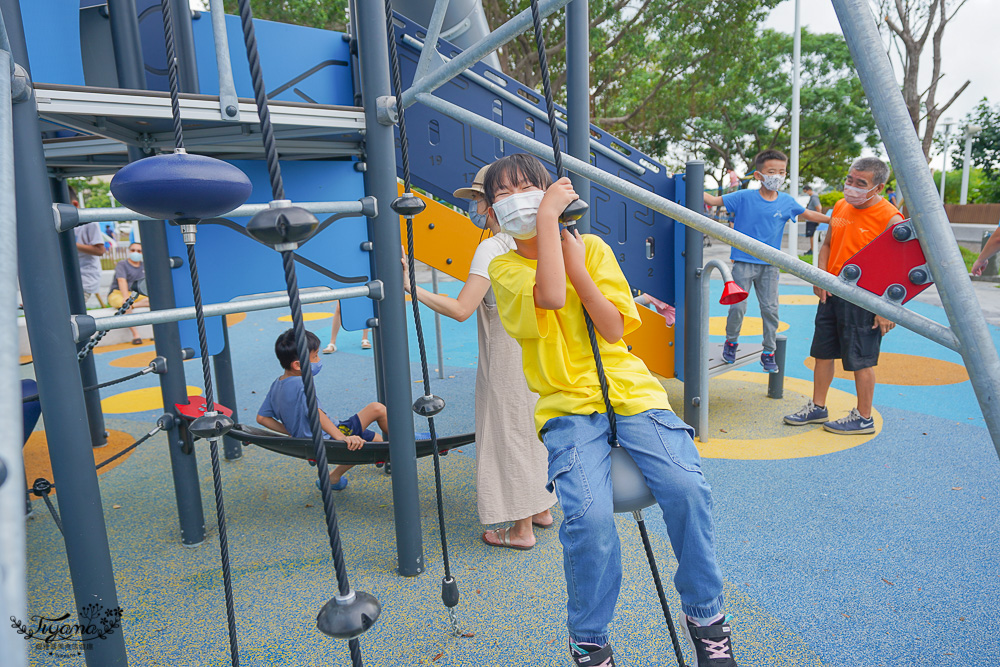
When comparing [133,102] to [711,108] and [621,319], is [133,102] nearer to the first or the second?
[621,319]

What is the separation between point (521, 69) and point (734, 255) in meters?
8.55

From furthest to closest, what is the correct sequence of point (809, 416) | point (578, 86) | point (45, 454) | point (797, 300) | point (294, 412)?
1. point (797, 300)
2. point (45, 454)
3. point (809, 416)
4. point (294, 412)
5. point (578, 86)

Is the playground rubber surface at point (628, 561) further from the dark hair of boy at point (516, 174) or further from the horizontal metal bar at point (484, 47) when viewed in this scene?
the horizontal metal bar at point (484, 47)

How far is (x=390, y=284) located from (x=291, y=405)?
1166 millimetres

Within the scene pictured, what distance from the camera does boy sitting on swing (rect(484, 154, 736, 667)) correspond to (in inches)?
66.3

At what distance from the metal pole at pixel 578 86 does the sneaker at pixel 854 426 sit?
2.74 meters

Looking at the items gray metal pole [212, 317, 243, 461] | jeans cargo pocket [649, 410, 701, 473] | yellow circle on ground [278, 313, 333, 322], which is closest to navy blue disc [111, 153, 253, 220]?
jeans cargo pocket [649, 410, 701, 473]

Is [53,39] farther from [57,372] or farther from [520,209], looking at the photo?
[520,209]

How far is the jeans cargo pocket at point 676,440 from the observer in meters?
1.73

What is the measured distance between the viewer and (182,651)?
2.32 metres

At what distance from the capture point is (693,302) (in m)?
4.26

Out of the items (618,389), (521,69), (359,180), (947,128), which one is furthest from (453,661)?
(947,128)

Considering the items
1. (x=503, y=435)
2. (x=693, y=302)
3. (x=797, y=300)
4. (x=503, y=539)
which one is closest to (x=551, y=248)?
(x=503, y=435)

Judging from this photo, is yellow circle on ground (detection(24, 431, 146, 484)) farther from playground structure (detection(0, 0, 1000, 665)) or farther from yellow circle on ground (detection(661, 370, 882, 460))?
yellow circle on ground (detection(661, 370, 882, 460))
